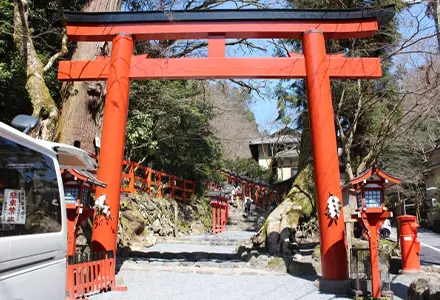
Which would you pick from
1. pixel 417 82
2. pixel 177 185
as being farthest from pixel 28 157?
pixel 177 185

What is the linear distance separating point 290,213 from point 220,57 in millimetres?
5445

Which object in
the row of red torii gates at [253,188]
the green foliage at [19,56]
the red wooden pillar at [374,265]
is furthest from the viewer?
the row of red torii gates at [253,188]

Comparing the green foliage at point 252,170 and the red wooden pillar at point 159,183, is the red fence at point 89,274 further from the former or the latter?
the green foliage at point 252,170

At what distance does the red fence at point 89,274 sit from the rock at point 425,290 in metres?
4.83

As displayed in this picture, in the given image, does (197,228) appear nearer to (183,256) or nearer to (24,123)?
(183,256)

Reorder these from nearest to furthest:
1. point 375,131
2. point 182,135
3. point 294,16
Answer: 1. point 294,16
2. point 375,131
3. point 182,135

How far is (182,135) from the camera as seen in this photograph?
17.9 meters

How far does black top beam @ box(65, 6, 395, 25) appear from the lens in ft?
26.8

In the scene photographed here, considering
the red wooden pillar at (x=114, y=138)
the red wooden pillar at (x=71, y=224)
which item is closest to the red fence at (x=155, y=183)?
the red wooden pillar at (x=114, y=138)

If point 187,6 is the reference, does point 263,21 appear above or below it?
below

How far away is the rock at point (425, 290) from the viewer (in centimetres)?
473

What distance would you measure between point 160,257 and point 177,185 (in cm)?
985

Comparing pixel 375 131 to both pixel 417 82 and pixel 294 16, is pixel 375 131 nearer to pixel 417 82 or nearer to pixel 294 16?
pixel 417 82

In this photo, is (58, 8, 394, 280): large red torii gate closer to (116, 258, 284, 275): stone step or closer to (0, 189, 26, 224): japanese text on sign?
(116, 258, 284, 275): stone step
